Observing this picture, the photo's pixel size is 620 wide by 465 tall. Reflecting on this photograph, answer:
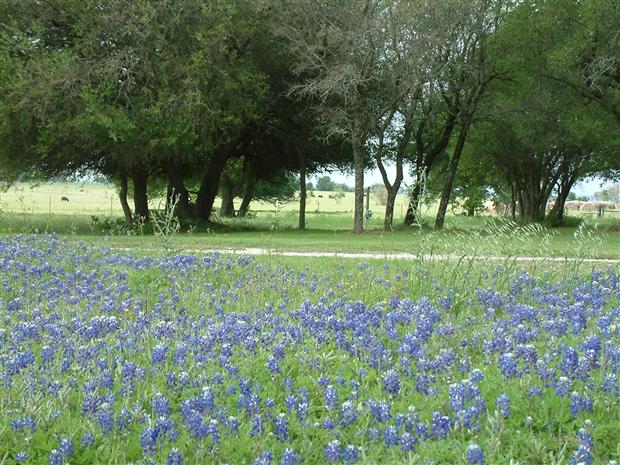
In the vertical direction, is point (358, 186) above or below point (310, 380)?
above

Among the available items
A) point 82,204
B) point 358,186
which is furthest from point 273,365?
point 82,204

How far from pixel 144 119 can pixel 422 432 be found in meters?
24.9

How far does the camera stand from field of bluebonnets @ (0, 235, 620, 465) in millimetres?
3971

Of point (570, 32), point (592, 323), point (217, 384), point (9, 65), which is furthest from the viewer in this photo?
point (570, 32)

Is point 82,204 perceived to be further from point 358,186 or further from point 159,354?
point 159,354

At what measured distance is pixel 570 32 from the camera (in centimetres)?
2973

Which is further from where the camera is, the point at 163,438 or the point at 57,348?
the point at 57,348

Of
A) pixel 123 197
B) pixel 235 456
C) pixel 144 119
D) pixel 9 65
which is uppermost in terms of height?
pixel 9 65

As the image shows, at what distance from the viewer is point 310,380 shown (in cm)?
508

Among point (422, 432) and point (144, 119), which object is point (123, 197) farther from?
point (422, 432)

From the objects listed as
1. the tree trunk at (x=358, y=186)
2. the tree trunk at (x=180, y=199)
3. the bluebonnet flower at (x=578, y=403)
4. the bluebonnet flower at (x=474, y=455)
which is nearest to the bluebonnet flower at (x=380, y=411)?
the bluebonnet flower at (x=474, y=455)

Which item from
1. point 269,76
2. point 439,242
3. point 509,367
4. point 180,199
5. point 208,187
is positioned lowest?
point 509,367

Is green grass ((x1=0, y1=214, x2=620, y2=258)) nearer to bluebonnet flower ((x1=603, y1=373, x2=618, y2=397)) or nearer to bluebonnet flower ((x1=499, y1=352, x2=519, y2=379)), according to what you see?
bluebonnet flower ((x1=499, y1=352, x2=519, y2=379))

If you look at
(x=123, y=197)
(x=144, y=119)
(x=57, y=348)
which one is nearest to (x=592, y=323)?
(x=57, y=348)
